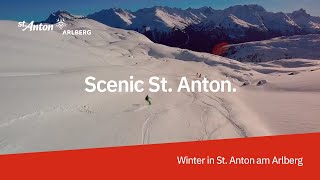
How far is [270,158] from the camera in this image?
1477 centimetres

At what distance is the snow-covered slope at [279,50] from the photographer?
5635 inches

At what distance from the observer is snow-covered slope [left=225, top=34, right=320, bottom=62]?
143 m

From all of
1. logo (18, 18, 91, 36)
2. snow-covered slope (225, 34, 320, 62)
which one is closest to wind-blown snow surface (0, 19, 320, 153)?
logo (18, 18, 91, 36)

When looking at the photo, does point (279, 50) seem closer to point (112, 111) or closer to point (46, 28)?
point (46, 28)

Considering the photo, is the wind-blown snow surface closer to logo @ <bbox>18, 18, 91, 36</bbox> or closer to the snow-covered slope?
logo @ <bbox>18, 18, 91, 36</bbox>

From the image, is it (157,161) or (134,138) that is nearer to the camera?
(157,161)

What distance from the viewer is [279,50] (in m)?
152

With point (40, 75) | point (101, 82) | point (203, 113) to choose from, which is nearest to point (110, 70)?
point (101, 82)

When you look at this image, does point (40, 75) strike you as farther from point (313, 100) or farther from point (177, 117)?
point (313, 100)

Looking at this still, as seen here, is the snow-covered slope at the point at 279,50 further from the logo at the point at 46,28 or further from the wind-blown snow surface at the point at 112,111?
the wind-blown snow surface at the point at 112,111

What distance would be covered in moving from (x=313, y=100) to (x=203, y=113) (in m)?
8.19

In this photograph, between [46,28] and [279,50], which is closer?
[46,28]

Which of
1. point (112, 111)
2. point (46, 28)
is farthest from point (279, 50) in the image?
point (112, 111)

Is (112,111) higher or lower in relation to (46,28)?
lower
